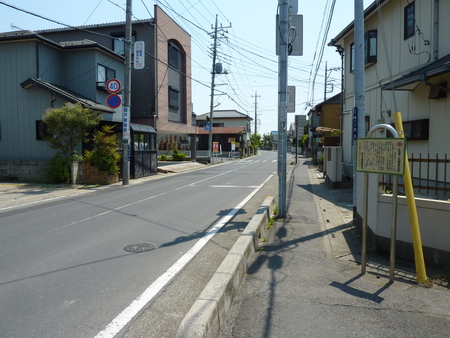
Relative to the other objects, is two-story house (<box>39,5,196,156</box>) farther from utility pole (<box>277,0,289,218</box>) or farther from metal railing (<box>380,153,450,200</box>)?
metal railing (<box>380,153,450,200</box>)

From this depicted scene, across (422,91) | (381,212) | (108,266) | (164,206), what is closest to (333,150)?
(422,91)

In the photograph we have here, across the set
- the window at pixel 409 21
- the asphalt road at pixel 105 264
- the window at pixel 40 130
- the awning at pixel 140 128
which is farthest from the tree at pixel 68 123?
the window at pixel 409 21

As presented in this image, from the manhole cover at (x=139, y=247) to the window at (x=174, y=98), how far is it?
24685 mm

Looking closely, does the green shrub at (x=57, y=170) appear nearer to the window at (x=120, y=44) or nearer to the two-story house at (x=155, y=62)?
the two-story house at (x=155, y=62)

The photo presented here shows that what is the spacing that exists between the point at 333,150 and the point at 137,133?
1125 cm

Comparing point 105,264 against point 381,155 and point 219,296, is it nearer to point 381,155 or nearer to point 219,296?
point 219,296

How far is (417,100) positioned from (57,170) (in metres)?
15.2

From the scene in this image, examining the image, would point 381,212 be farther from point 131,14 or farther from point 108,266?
point 131,14

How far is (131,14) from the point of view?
1792 centimetres

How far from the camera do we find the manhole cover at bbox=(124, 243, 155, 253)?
21.2 feet

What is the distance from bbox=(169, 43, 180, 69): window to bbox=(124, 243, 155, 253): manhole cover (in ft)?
83.3

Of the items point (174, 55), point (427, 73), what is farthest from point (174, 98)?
point (427, 73)

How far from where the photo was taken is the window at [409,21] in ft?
38.2

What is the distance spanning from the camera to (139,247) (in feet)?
21.9
